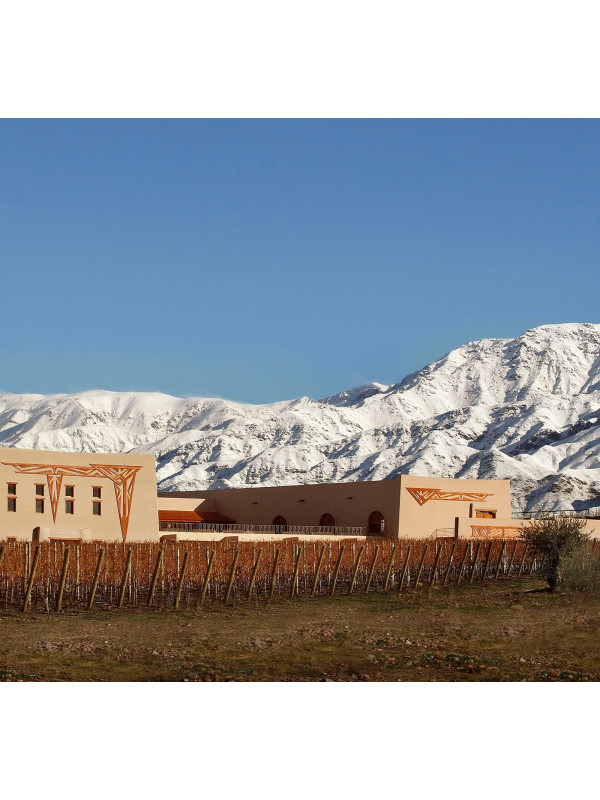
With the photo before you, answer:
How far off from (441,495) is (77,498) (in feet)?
60.7

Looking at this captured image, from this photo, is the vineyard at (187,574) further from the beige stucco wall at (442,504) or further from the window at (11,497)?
the beige stucco wall at (442,504)

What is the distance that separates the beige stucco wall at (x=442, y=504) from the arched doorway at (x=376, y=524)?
156cm

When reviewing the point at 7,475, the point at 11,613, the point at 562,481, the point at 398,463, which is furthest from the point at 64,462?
the point at 398,463

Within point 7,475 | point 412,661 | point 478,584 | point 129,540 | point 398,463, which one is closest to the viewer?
point 412,661

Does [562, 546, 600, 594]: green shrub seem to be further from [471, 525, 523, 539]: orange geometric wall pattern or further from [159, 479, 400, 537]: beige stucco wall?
[471, 525, 523, 539]: orange geometric wall pattern

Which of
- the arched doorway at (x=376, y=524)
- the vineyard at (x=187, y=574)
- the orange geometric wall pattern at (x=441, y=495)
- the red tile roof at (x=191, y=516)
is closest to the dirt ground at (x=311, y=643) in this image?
the vineyard at (x=187, y=574)

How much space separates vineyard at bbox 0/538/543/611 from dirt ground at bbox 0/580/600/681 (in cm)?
126

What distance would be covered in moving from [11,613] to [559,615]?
40.8 ft

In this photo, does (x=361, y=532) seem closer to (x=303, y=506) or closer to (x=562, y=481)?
(x=303, y=506)

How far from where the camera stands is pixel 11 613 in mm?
22234

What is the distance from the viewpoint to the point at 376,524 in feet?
157

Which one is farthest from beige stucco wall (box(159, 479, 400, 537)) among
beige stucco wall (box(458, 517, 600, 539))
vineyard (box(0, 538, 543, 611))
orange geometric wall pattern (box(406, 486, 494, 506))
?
vineyard (box(0, 538, 543, 611))

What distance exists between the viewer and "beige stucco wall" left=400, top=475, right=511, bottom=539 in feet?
152

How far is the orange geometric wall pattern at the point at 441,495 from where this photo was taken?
46.8 m
